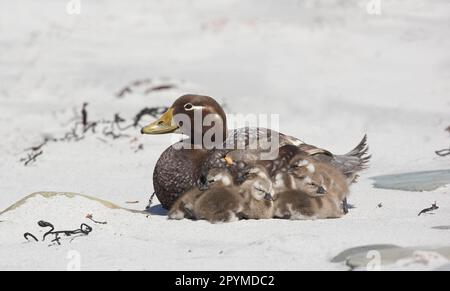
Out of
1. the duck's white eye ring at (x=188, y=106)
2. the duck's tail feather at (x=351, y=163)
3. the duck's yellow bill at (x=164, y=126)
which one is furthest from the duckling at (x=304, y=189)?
the duck's yellow bill at (x=164, y=126)

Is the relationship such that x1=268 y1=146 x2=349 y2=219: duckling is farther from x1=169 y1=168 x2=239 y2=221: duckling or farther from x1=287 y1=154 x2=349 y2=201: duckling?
x1=169 y1=168 x2=239 y2=221: duckling

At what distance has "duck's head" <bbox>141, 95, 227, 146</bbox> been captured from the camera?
623cm

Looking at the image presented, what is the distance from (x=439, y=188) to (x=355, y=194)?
2.03 ft

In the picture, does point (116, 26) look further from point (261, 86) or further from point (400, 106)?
point (400, 106)

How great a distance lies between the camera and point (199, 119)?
625 centimetres

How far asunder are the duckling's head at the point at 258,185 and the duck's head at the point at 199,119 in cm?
65

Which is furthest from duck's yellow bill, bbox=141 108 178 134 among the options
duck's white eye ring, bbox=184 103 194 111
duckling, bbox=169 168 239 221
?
duckling, bbox=169 168 239 221

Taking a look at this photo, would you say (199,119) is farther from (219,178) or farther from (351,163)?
(351,163)

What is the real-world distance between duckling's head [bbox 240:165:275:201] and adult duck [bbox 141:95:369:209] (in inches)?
13.6

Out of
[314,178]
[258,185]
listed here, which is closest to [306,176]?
[314,178]

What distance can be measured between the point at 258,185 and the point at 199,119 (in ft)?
2.76

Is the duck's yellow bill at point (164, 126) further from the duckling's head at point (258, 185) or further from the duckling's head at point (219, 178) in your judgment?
the duckling's head at point (258, 185)

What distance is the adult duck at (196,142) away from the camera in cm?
608
